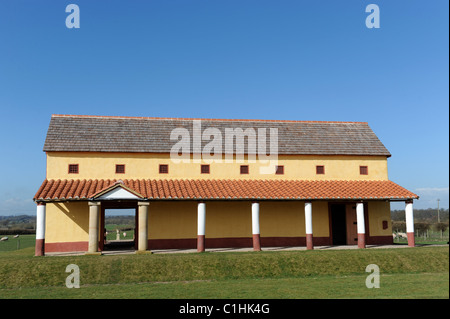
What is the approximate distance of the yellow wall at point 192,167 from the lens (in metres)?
25.6

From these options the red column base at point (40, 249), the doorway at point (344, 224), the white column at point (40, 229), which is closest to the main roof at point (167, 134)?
the doorway at point (344, 224)

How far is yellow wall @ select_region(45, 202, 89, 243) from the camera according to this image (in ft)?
80.3

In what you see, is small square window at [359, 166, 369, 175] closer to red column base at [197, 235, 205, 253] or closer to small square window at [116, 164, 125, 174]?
red column base at [197, 235, 205, 253]

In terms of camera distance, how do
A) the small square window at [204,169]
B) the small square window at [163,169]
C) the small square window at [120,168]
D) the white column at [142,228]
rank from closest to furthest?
the white column at [142,228], the small square window at [120,168], the small square window at [163,169], the small square window at [204,169]

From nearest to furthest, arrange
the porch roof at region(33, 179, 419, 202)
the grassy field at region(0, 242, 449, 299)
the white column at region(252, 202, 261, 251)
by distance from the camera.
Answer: the grassy field at region(0, 242, 449, 299)
the porch roof at region(33, 179, 419, 202)
the white column at region(252, 202, 261, 251)

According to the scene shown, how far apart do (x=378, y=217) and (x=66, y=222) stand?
20642 mm

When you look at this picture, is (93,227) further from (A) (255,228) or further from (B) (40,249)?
(A) (255,228)

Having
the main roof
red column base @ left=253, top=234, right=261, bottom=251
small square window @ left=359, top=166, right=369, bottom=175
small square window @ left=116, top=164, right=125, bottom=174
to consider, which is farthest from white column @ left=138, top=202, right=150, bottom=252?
small square window @ left=359, top=166, right=369, bottom=175

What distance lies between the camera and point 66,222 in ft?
81.1

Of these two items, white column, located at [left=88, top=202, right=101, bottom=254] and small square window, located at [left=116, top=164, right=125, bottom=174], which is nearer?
white column, located at [left=88, top=202, right=101, bottom=254]

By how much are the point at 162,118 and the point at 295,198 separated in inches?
459

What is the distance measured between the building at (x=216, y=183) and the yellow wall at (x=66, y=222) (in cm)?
6

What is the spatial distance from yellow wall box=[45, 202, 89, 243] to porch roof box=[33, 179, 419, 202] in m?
1.42

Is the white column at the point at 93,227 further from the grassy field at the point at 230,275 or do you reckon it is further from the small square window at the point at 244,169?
the small square window at the point at 244,169
